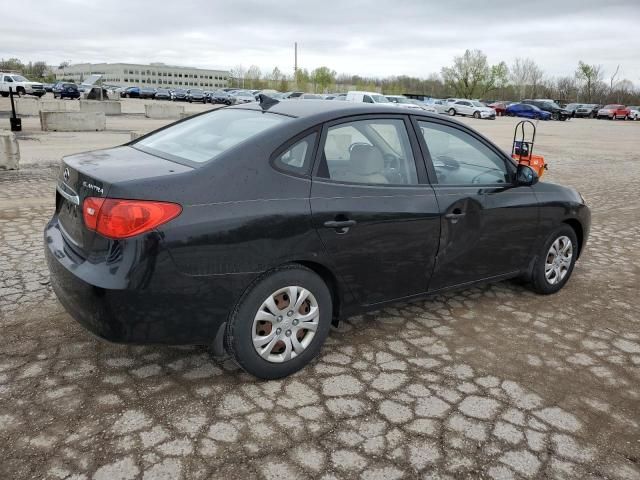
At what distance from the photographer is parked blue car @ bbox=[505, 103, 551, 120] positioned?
46.0 metres

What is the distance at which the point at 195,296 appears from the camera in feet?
9.35

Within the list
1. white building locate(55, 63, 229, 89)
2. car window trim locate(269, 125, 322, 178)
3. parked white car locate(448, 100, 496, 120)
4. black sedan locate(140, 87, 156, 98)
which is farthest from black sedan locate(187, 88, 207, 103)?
white building locate(55, 63, 229, 89)

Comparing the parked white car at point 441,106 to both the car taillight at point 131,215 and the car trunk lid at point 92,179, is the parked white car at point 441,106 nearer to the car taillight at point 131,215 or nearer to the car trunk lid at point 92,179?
the car trunk lid at point 92,179

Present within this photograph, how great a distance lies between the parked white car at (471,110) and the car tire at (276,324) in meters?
44.0

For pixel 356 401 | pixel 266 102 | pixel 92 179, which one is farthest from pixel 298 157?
pixel 356 401

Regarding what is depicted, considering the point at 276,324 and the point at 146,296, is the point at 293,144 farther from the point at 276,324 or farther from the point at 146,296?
the point at 146,296

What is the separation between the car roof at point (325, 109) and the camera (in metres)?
3.45

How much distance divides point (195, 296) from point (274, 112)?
4.59 feet

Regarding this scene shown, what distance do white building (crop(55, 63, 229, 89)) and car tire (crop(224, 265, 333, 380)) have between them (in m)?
151

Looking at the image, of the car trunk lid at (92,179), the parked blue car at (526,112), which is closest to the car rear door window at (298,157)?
the car trunk lid at (92,179)

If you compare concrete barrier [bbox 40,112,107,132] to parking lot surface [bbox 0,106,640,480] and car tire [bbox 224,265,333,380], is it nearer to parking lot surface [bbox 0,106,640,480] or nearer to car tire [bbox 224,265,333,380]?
parking lot surface [bbox 0,106,640,480]

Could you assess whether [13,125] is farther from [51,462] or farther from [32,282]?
[51,462]

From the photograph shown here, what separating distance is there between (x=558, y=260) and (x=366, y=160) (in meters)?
2.29

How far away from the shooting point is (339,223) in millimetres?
3248
